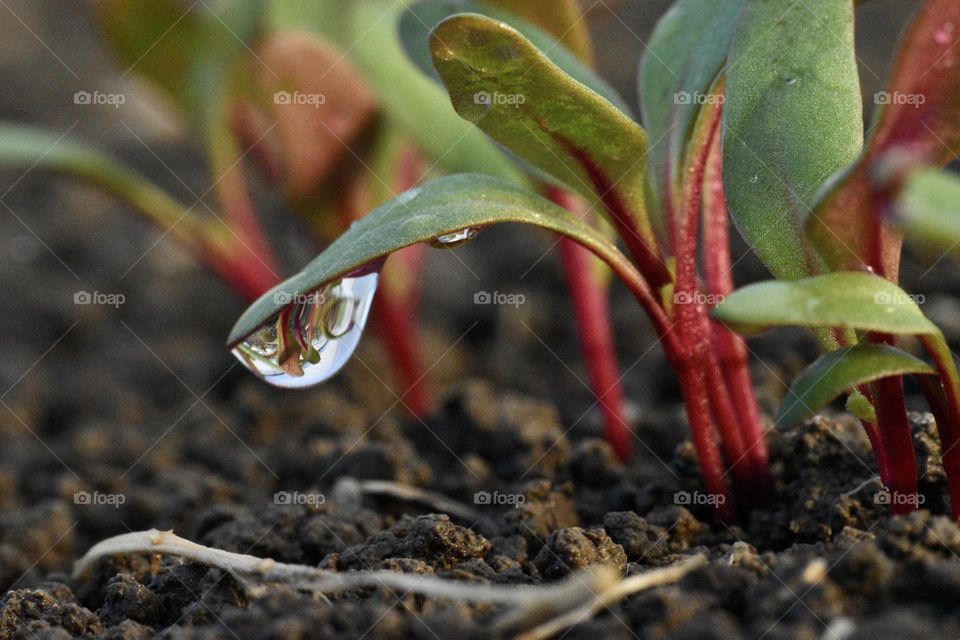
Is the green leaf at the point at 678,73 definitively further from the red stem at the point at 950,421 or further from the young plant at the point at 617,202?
the red stem at the point at 950,421

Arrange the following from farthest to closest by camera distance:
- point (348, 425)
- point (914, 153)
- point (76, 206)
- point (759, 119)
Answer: point (76, 206)
point (348, 425)
point (759, 119)
point (914, 153)

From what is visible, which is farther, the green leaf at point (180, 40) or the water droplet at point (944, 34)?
the green leaf at point (180, 40)

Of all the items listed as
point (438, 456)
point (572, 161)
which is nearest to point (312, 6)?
point (438, 456)

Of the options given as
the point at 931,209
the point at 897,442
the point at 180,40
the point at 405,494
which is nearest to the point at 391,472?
the point at 405,494

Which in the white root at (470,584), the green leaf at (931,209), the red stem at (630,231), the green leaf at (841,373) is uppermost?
the red stem at (630,231)

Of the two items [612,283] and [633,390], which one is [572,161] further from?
[612,283]

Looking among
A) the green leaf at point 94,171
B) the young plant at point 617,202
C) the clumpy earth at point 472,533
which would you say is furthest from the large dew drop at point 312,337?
the green leaf at point 94,171

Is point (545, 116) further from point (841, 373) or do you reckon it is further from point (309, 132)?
point (309, 132)

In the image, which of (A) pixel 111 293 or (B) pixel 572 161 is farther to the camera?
(A) pixel 111 293
